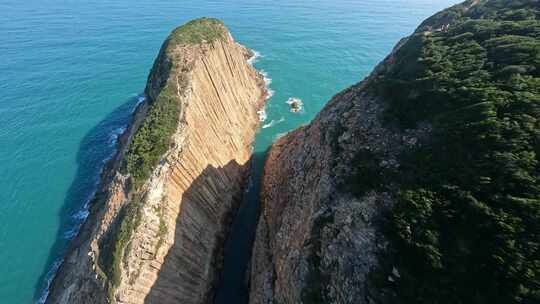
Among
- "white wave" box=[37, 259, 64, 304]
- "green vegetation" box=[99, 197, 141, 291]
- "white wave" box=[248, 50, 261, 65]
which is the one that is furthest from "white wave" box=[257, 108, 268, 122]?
"white wave" box=[37, 259, 64, 304]

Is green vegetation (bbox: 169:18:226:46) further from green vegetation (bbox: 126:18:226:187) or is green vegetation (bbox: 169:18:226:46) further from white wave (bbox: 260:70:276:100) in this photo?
white wave (bbox: 260:70:276:100)

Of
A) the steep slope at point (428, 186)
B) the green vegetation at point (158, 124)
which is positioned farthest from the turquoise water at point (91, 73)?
the steep slope at point (428, 186)

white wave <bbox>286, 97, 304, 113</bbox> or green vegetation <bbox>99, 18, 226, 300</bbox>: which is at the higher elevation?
green vegetation <bbox>99, 18, 226, 300</bbox>

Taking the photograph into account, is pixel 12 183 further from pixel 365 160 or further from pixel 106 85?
pixel 365 160

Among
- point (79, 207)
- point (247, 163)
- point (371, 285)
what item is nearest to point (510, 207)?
point (371, 285)

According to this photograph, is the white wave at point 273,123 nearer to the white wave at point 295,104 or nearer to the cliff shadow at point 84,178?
the white wave at point 295,104

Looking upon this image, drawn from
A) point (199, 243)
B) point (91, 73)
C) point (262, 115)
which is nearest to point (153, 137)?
point (199, 243)
